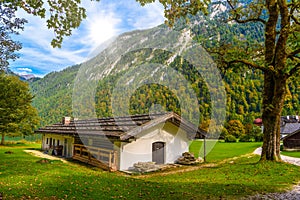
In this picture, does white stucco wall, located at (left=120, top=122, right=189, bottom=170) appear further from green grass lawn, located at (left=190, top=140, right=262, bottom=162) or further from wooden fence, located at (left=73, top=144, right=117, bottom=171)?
green grass lawn, located at (left=190, top=140, right=262, bottom=162)

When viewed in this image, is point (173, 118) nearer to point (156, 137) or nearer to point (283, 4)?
point (156, 137)

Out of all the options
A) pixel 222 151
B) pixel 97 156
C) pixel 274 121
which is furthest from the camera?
pixel 222 151

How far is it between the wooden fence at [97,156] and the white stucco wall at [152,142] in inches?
22.1

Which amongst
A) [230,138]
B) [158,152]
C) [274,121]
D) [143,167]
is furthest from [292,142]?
[143,167]

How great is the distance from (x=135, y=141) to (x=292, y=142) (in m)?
21.8

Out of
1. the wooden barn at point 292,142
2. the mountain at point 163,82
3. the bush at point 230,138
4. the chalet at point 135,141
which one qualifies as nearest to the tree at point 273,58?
the mountain at point 163,82

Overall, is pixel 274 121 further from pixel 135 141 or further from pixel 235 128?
pixel 235 128

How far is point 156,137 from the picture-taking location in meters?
15.7

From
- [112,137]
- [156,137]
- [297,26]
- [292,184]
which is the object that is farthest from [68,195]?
[297,26]

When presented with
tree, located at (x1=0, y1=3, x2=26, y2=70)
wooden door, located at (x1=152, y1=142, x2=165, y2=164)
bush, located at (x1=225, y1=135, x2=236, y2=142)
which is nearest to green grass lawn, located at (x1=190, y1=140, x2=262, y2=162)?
wooden door, located at (x1=152, y1=142, x2=165, y2=164)

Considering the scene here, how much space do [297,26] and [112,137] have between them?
1153cm

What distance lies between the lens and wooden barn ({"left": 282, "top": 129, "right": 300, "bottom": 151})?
90.0 ft

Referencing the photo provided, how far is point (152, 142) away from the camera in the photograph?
15.4 m

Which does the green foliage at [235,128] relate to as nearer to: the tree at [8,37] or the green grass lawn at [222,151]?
the green grass lawn at [222,151]
